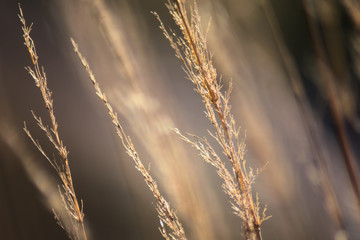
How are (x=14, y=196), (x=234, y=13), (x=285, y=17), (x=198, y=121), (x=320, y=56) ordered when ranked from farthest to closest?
1. (x=285, y=17)
2. (x=198, y=121)
3. (x=234, y=13)
4. (x=14, y=196)
5. (x=320, y=56)

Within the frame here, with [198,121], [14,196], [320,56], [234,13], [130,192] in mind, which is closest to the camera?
[320,56]

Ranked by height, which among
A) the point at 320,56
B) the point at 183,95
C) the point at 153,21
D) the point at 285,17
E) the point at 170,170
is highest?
the point at 285,17

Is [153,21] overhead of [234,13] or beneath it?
overhead

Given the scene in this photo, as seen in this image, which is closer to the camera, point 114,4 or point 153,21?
point 114,4

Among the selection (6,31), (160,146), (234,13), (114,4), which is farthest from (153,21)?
(160,146)

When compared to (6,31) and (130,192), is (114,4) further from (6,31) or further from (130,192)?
(130,192)

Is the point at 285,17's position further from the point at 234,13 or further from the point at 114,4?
the point at 114,4
